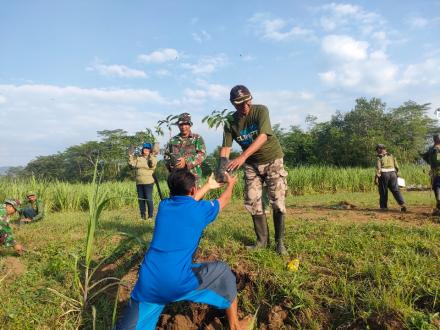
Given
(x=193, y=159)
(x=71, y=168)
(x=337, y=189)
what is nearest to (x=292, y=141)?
(x=337, y=189)

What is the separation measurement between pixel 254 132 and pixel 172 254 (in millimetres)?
1919

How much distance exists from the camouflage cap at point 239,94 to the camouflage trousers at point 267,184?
77 cm

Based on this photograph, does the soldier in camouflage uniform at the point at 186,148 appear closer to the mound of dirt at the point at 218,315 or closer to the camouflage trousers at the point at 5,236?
the mound of dirt at the point at 218,315

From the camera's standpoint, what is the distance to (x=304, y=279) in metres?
3.28

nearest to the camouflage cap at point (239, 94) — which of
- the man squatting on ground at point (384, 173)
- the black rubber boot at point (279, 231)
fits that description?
the black rubber boot at point (279, 231)

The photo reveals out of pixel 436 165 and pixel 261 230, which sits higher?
pixel 436 165

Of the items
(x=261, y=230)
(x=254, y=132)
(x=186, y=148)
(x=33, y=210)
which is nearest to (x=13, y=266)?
(x=186, y=148)

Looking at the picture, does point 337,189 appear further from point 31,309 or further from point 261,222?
point 31,309

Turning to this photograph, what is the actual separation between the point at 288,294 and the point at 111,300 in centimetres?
191

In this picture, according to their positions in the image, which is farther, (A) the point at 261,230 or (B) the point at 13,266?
(B) the point at 13,266

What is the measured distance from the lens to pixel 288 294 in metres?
3.15

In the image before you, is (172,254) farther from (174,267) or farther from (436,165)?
(436,165)

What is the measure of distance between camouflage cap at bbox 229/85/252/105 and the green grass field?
5.45 ft

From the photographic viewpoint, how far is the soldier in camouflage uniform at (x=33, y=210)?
28.0 ft
